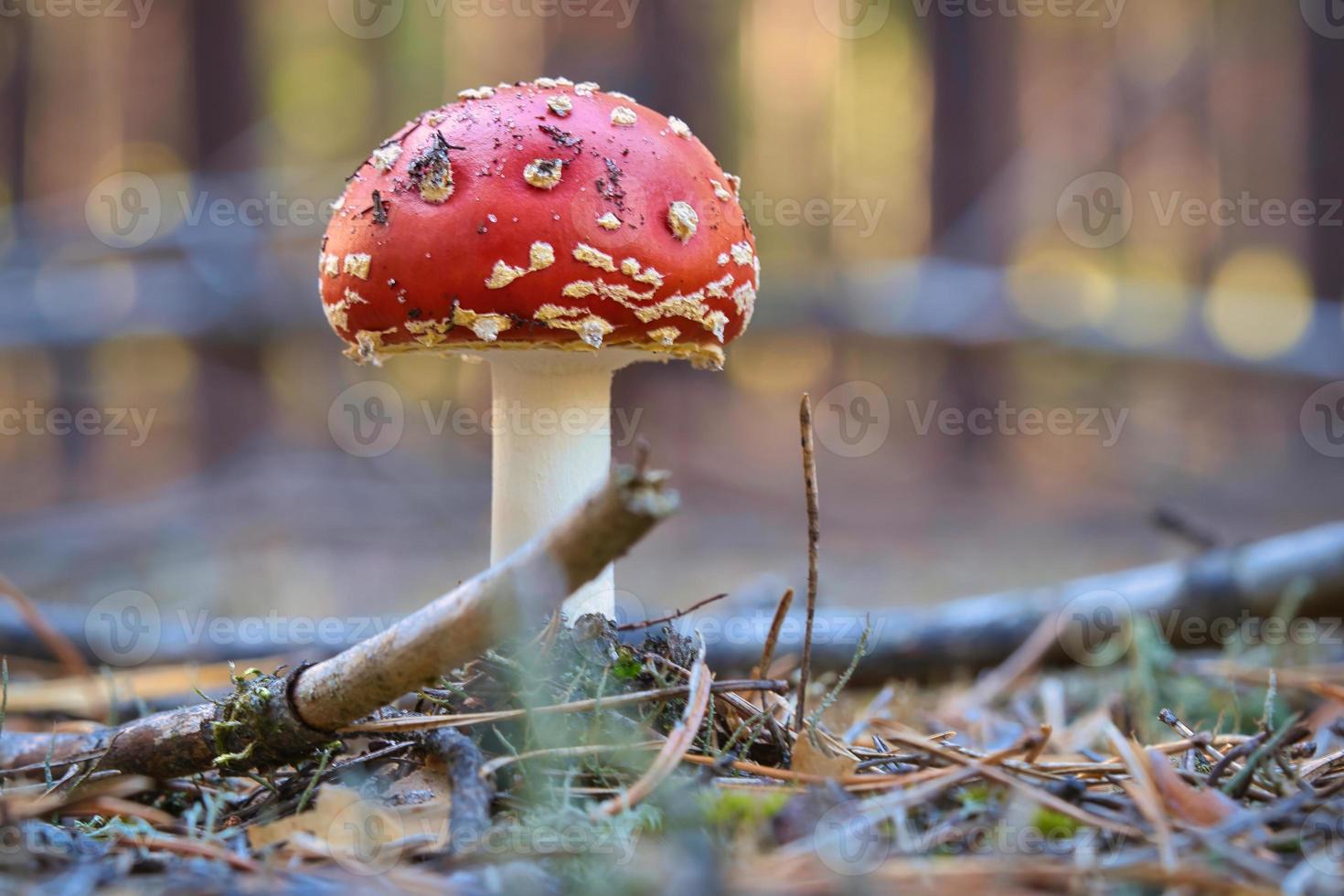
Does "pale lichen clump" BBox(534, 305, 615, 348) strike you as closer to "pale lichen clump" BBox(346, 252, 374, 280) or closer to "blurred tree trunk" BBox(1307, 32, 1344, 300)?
"pale lichen clump" BBox(346, 252, 374, 280)

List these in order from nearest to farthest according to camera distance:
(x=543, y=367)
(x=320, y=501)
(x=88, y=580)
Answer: (x=543, y=367) → (x=88, y=580) → (x=320, y=501)

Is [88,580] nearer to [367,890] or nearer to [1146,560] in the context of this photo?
[367,890]

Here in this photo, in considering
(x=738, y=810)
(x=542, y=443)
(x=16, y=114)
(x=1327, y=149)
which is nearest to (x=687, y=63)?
(x=16, y=114)

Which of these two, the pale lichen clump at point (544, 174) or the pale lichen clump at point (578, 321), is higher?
the pale lichen clump at point (544, 174)

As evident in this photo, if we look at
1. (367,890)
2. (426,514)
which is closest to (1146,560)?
(426,514)

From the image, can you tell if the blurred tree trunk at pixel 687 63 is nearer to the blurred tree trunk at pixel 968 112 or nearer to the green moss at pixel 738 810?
the blurred tree trunk at pixel 968 112

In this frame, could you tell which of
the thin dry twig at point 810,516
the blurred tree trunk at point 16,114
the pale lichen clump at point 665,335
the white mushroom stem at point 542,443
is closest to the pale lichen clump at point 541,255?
the pale lichen clump at point 665,335
